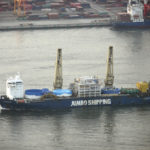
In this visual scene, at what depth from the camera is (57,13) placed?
257 feet

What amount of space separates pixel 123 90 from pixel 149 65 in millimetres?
9413

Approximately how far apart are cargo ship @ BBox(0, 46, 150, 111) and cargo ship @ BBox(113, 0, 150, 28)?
3053 cm

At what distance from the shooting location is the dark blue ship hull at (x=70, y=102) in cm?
3988

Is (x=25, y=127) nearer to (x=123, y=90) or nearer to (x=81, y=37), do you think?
(x=123, y=90)

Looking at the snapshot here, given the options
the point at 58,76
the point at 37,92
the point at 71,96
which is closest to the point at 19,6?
the point at 58,76

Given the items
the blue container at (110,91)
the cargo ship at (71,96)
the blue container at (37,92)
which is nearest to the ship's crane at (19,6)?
the cargo ship at (71,96)

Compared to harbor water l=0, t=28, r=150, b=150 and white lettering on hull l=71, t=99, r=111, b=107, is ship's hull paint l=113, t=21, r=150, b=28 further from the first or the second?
white lettering on hull l=71, t=99, r=111, b=107

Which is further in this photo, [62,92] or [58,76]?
[58,76]

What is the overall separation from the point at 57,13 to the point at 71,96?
3836 centimetres

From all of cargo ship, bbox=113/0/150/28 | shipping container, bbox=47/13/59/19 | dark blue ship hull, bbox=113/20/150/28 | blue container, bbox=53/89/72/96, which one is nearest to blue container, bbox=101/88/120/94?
blue container, bbox=53/89/72/96

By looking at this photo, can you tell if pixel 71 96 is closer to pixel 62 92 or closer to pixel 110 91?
pixel 62 92

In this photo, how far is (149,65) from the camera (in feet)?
165

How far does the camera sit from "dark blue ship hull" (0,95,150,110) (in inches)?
1570

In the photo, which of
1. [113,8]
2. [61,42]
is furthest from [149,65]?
[113,8]
